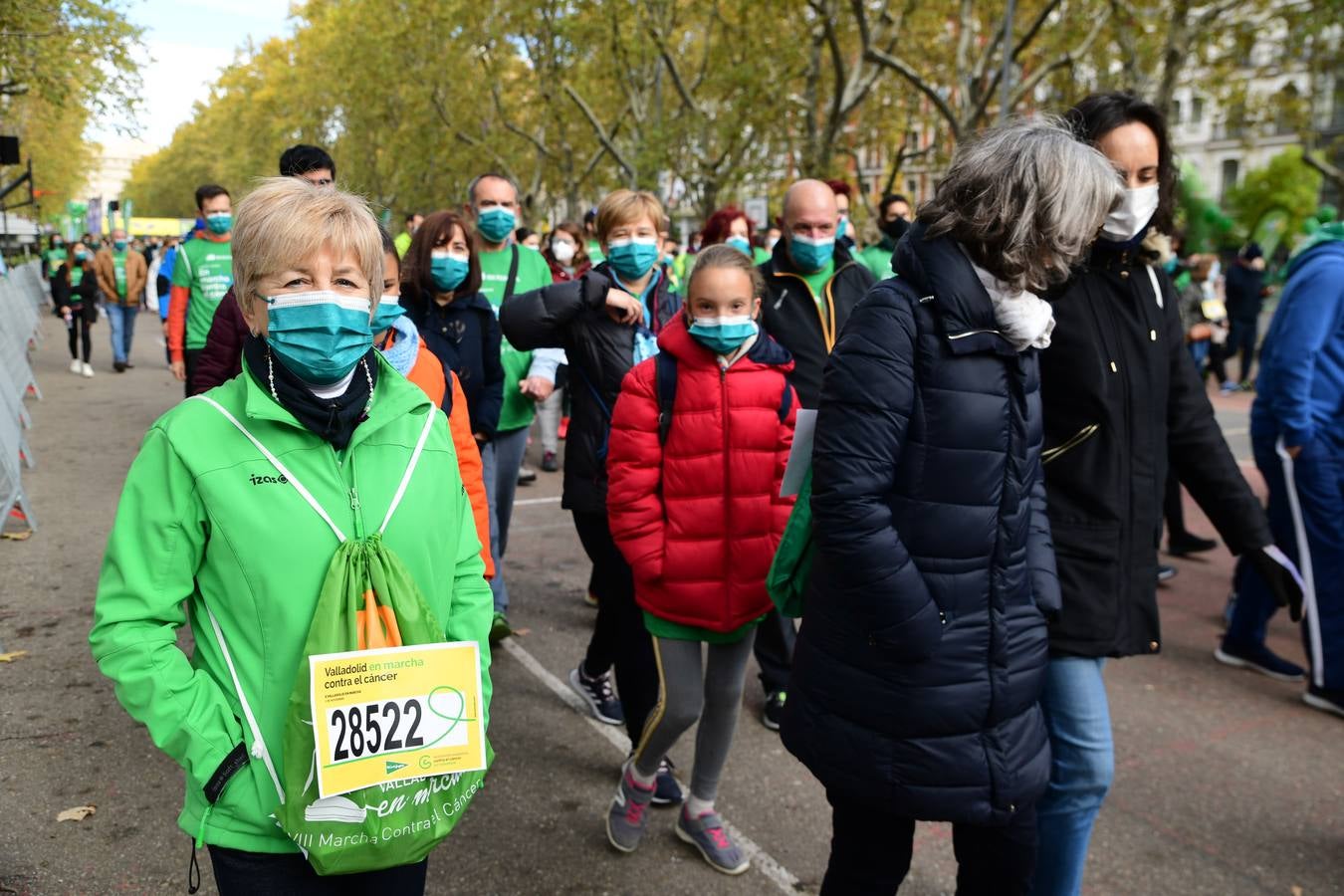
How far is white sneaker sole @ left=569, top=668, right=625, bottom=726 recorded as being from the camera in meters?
4.49

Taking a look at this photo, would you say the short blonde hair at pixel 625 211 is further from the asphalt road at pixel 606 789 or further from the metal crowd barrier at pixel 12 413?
the metal crowd barrier at pixel 12 413

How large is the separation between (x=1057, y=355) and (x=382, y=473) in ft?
5.60

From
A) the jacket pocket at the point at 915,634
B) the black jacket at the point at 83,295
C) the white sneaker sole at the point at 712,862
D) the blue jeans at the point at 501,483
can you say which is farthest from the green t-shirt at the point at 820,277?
the black jacket at the point at 83,295

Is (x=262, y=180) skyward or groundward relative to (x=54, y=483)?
skyward

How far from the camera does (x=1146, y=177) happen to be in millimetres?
2818

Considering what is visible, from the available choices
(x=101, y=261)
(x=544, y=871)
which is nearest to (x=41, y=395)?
(x=101, y=261)

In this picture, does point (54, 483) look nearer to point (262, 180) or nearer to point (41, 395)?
point (41, 395)

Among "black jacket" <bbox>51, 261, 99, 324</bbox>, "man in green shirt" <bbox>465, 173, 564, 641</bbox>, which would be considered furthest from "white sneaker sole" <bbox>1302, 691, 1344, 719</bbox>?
"black jacket" <bbox>51, 261, 99, 324</bbox>

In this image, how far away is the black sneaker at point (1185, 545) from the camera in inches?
295

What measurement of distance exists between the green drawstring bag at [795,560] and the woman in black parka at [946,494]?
0.55 ft

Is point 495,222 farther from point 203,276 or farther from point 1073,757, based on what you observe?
point 1073,757

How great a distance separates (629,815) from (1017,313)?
208 centimetres

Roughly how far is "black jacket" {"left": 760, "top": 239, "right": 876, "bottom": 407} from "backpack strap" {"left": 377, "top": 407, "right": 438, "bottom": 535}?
2.38 m

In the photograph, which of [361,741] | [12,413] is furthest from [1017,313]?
[12,413]
